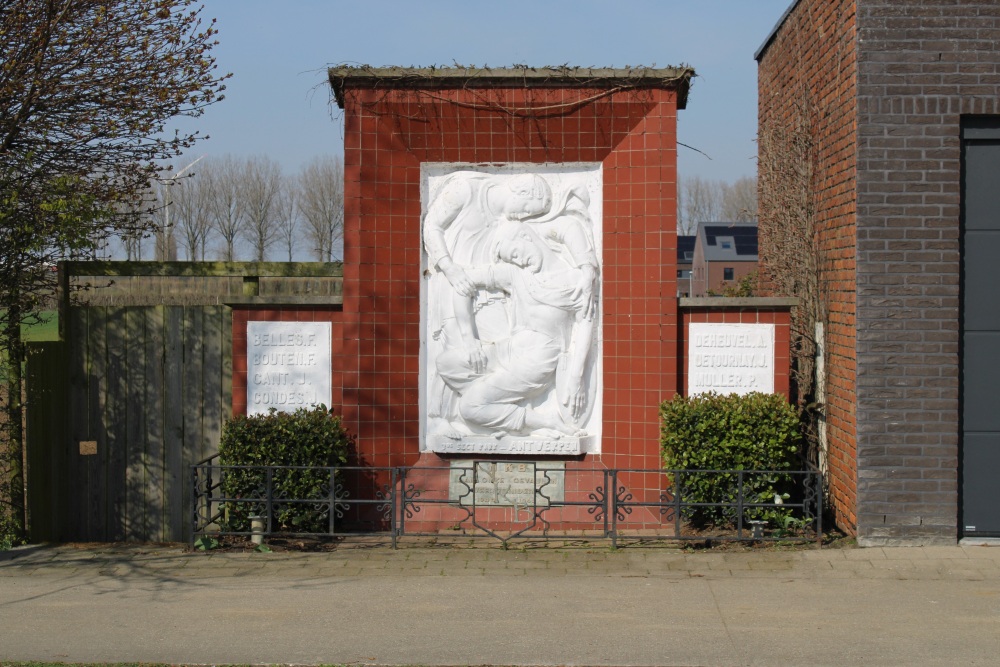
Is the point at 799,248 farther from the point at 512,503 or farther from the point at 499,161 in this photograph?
the point at 512,503

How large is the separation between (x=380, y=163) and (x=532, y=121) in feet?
4.74

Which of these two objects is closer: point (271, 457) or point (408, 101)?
point (271, 457)

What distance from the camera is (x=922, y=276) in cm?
857

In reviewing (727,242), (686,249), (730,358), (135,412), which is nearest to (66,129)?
(135,412)

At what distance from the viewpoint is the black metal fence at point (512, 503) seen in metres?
8.79

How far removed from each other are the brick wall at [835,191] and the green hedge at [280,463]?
14.7ft

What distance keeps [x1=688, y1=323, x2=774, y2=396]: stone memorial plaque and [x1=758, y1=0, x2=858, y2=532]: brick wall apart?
59cm

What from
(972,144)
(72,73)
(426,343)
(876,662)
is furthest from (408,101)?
(876,662)

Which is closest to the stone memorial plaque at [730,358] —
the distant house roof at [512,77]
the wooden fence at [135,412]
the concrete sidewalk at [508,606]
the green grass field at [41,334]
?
the concrete sidewalk at [508,606]

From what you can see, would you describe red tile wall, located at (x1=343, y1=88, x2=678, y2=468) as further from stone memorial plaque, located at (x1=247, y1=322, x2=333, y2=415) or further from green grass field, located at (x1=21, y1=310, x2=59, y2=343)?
green grass field, located at (x1=21, y1=310, x2=59, y2=343)

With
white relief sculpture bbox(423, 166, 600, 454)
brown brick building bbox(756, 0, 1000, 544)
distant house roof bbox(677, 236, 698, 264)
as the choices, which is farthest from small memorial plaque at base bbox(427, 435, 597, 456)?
distant house roof bbox(677, 236, 698, 264)

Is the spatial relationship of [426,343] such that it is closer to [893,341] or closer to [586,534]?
[586,534]

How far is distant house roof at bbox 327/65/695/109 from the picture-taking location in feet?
30.8

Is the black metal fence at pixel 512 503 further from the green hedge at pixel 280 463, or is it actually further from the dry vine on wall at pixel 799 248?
the dry vine on wall at pixel 799 248
